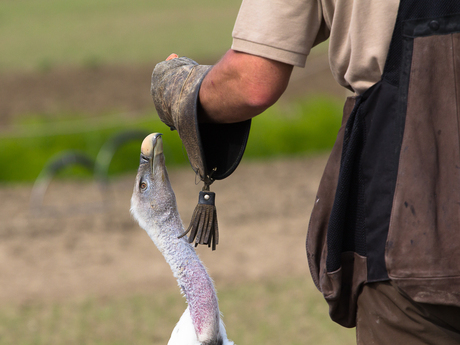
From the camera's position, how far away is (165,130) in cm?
834

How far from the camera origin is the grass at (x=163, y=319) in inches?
183

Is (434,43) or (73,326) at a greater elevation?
(434,43)

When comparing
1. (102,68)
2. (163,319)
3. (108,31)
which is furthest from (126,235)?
(108,31)

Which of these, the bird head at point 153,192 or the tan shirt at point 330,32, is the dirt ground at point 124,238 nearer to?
the bird head at point 153,192

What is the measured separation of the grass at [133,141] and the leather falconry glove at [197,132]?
6.40 m

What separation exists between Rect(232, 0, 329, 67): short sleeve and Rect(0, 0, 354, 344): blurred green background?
3115 millimetres

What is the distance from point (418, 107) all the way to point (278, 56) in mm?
394

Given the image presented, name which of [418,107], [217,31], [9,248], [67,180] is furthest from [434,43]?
[217,31]

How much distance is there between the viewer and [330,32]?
1.57 m

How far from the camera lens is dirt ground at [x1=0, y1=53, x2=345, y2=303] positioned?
5684 mm

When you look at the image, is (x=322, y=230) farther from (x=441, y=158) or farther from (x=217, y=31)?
(x=217, y=31)

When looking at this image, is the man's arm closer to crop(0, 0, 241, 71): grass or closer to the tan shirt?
the tan shirt

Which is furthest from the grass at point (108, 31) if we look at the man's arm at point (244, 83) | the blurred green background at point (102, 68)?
the man's arm at point (244, 83)

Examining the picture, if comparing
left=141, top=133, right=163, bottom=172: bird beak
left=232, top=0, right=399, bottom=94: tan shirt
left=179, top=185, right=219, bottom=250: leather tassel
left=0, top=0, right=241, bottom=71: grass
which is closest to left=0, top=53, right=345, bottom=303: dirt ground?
left=141, top=133, right=163, bottom=172: bird beak
